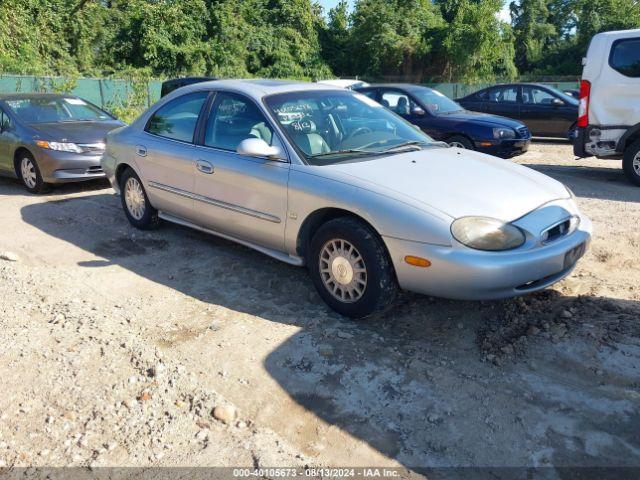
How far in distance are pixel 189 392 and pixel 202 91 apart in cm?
308

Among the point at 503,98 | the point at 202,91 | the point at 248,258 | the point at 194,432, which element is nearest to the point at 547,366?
the point at 194,432

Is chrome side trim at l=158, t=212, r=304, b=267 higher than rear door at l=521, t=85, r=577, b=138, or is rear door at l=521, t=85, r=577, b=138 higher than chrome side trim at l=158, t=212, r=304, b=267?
rear door at l=521, t=85, r=577, b=138

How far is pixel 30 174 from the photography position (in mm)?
8516

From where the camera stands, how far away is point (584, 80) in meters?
8.72

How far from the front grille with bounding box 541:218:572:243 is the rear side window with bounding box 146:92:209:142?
3.14 metres

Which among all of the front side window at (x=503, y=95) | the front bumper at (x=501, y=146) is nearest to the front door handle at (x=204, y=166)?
the front bumper at (x=501, y=146)

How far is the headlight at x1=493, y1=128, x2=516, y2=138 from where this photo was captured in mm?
10148

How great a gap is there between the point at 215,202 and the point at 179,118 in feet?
3.64

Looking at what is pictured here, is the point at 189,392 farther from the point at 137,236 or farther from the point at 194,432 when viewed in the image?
the point at 137,236

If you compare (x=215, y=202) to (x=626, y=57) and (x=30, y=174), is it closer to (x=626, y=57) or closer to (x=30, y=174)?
(x=30, y=174)

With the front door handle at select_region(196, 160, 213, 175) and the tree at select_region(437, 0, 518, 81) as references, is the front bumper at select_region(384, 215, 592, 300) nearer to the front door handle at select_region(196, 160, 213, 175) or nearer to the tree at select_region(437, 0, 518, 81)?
the front door handle at select_region(196, 160, 213, 175)

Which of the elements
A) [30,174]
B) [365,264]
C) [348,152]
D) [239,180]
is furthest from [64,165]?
[365,264]

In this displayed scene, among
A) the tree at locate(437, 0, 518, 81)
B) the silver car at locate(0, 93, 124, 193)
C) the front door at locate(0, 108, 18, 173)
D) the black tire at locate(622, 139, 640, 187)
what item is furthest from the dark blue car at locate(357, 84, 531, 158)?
the tree at locate(437, 0, 518, 81)

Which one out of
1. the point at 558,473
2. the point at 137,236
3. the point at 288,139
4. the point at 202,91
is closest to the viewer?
the point at 558,473
